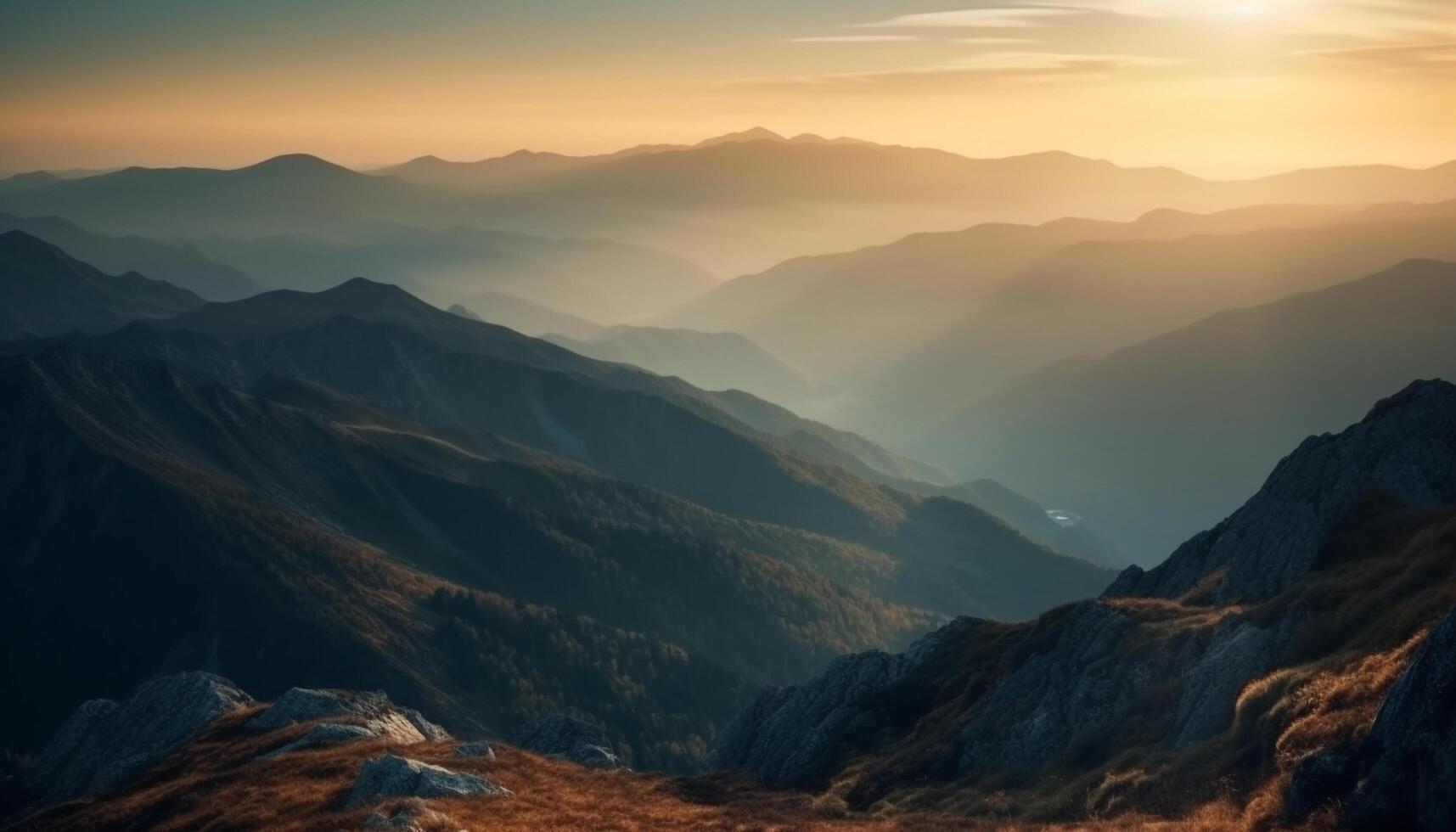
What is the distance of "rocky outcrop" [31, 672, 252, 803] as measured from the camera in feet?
377

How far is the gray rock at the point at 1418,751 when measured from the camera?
30.5 meters

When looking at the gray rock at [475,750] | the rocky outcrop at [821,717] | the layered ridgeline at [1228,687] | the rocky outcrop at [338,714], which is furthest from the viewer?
the rocky outcrop at [338,714]

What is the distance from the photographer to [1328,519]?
65688mm

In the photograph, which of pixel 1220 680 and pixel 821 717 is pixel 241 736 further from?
pixel 1220 680

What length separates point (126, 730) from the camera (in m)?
125

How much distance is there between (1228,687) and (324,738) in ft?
183

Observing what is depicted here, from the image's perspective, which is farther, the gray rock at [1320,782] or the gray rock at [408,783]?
the gray rock at [408,783]

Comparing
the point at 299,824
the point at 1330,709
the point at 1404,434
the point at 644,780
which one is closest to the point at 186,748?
the point at 644,780

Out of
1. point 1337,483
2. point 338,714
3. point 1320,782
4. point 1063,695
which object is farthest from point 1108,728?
point 338,714

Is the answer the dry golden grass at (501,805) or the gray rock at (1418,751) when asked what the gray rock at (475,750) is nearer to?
the dry golden grass at (501,805)

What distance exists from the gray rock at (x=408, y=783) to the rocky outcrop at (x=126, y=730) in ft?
225

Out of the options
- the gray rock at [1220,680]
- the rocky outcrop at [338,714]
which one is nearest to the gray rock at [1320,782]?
the gray rock at [1220,680]

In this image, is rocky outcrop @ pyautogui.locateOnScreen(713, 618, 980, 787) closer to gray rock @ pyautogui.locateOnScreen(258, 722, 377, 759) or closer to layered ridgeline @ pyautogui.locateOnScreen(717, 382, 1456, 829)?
layered ridgeline @ pyautogui.locateOnScreen(717, 382, 1456, 829)

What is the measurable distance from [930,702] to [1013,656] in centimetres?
792
